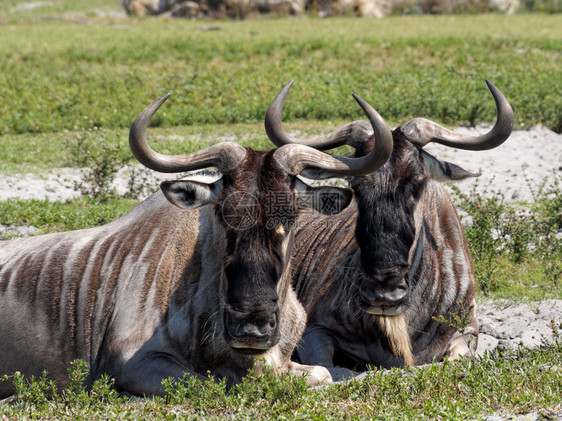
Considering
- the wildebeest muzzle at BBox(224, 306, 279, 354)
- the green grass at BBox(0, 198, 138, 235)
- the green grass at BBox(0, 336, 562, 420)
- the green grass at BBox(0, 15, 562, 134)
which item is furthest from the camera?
the green grass at BBox(0, 15, 562, 134)

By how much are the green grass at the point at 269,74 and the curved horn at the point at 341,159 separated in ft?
30.0

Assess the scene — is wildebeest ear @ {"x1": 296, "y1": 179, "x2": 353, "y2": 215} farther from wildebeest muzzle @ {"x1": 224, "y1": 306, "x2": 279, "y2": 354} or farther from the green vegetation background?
the green vegetation background

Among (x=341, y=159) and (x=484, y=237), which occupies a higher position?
(x=341, y=159)

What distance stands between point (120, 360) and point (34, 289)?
1.06 m

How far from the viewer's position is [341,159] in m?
5.58

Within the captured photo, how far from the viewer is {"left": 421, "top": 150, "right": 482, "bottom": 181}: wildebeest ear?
6457 mm

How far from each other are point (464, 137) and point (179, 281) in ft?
8.56

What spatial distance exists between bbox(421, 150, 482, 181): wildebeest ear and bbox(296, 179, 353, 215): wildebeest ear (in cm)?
124

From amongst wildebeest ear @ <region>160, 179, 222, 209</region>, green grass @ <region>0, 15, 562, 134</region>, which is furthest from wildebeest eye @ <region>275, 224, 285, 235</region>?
green grass @ <region>0, 15, 562, 134</region>

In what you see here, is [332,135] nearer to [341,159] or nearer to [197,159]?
[341,159]

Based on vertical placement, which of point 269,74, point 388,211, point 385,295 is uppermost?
point 388,211

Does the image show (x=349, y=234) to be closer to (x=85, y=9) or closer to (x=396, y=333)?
(x=396, y=333)

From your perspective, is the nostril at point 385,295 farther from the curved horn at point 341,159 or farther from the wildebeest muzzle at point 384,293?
the curved horn at point 341,159

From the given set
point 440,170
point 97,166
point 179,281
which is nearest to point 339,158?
point 440,170
